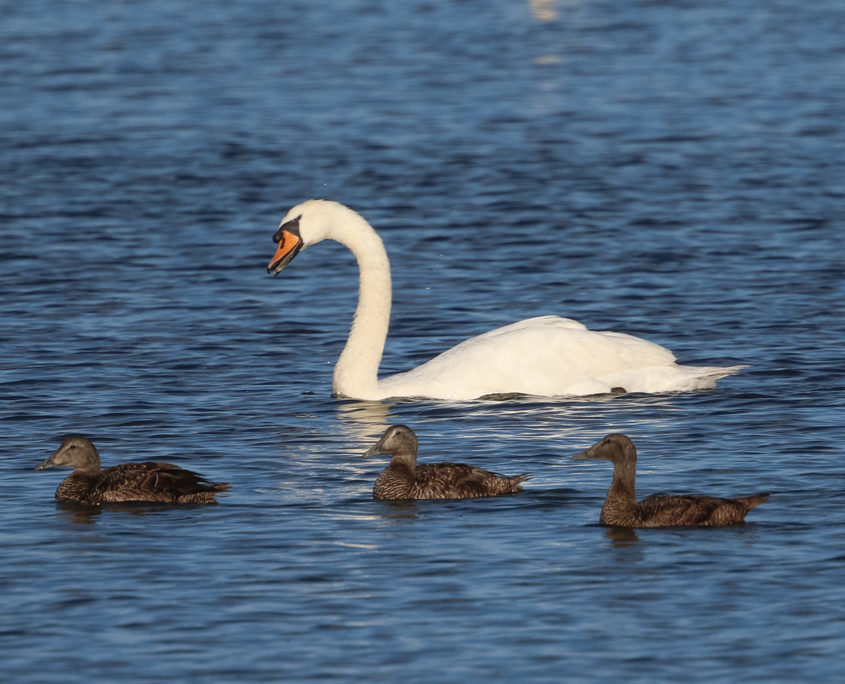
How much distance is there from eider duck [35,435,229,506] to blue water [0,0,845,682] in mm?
160

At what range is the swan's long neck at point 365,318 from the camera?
17.1 meters

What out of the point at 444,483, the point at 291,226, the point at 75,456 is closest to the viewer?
the point at 444,483

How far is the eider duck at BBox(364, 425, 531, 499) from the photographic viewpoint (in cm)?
1319

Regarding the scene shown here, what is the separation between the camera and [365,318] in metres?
17.7

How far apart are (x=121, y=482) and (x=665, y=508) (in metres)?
3.74

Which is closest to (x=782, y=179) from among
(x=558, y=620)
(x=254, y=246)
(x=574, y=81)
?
(x=254, y=246)

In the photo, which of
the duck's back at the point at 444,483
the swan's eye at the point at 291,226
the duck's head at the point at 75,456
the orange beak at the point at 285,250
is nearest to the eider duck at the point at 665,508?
the duck's back at the point at 444,483

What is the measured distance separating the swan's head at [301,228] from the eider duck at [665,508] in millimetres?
5586

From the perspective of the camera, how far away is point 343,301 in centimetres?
2219

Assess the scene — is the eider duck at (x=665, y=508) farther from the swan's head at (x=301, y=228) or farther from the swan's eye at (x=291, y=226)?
the swan's eye at (x=291, y=226)

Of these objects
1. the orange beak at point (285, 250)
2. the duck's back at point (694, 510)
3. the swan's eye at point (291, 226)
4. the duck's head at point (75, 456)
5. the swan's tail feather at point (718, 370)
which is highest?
the swan's eye at point (291, 226)

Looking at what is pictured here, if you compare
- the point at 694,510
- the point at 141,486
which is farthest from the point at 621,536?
the point at 141,486

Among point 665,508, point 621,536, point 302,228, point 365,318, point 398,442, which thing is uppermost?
point 302,228

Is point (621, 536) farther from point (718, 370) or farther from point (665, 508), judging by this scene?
point (718, 370)
